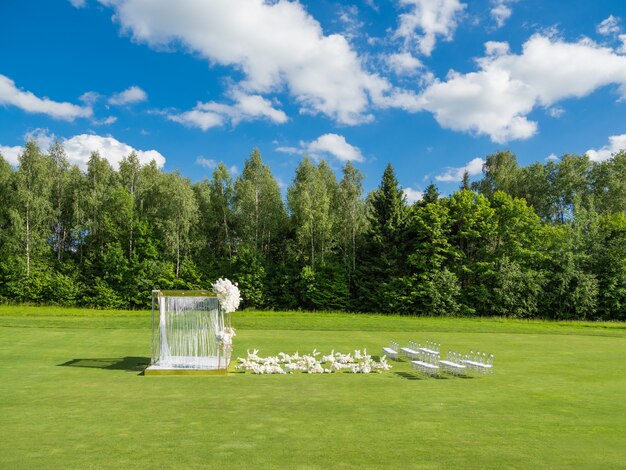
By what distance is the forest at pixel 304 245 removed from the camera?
52812mm

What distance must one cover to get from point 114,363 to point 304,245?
4049 centimetres

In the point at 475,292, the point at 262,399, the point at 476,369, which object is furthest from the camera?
the point at 475,292

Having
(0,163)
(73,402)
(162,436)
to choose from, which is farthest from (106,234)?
(162,436)

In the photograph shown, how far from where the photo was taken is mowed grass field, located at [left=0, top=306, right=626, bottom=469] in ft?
26.4

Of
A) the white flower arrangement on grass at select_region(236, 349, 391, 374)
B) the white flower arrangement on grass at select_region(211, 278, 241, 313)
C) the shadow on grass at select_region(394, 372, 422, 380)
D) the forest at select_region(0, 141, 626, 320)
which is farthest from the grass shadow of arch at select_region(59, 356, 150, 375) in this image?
the forest at select_region(0, 141, 626, 320)

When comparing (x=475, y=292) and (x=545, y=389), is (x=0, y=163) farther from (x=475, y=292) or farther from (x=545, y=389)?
(x=545, y=389)

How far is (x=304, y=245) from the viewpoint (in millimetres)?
58531

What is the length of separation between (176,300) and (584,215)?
52820mm

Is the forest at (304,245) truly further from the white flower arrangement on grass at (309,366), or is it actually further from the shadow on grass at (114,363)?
the shadow on grass at (114,363)

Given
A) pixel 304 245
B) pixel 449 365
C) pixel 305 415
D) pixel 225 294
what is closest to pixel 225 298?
pixel 225 294

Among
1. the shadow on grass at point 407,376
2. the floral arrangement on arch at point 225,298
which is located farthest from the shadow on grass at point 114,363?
the shadow on grass at point 407,376

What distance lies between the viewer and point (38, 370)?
16750 mm

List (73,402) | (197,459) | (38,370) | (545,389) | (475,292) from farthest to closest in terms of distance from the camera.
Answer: (475,292)
(38,370)
(545,389)
(73,402)
(197,459)

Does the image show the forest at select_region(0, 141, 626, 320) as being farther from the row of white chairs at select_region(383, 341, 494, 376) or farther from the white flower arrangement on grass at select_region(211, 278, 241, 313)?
the white flower arrangement on grass at select_region(211, 278, 241, 313)
